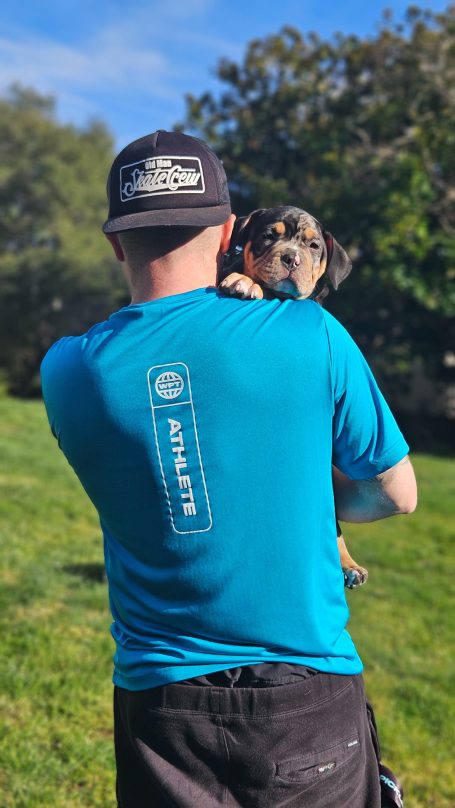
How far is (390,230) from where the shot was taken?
49.0 ft

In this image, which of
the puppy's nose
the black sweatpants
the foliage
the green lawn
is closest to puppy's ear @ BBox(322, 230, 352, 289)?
the puppy's nose

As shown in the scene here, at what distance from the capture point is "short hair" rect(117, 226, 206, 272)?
6.10ft

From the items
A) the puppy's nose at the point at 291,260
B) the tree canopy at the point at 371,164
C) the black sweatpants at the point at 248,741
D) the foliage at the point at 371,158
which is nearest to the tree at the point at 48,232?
the tree canopy at the point at 371,164

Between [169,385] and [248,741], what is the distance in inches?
32.3

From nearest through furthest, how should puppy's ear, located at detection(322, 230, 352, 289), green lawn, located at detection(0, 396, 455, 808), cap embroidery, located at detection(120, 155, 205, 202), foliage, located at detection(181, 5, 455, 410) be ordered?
cap embroidery, located at detection(120, 155, 205, 202) < puppy's ear, located at detection(322, 230, 352, 289) < green lawn, located at detection(0, 396, 455, 808) < foliage, located at detection(181, 5, 455, 410)

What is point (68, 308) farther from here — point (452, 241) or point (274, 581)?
point (274, 581)

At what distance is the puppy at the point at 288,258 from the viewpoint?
2.37m

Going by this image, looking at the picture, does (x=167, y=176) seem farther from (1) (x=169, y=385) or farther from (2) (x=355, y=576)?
(2) (x=355, y=576)

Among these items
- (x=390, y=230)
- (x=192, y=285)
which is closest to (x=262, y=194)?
(x=390, y=230)

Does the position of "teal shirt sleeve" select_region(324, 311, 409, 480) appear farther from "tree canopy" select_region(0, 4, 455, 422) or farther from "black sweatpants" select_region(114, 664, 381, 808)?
"tree canopy" select_region(0, 4, 455, 422)

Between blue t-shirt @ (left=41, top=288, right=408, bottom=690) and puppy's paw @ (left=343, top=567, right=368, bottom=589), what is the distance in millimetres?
361

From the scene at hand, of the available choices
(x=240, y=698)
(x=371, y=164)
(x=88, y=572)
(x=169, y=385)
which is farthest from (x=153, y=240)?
(x=371, y=164)

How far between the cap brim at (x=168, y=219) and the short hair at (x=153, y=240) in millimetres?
30

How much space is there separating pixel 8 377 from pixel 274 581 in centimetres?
2417
